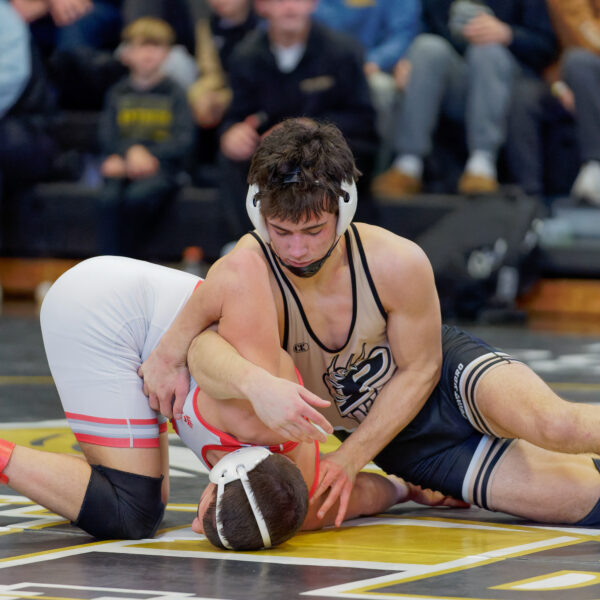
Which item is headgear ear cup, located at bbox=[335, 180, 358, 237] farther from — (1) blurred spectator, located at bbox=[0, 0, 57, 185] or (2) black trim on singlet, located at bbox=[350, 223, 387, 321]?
(1) blurred spectator, located at bbox=[0, 0, 57, 185]

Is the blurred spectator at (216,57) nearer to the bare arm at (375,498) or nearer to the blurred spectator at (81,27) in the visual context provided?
the blurred spectator at (81,27)

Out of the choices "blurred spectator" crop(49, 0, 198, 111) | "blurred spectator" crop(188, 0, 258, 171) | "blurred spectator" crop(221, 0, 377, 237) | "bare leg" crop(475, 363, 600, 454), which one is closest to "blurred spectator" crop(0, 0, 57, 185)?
"blurred spectator" crop(49, 0, 198, 111)

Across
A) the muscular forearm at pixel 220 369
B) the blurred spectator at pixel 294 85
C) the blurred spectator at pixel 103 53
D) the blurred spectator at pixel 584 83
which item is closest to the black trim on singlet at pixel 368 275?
the muscular forearm at pixel 220 369

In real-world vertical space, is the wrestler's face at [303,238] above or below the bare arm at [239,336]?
above

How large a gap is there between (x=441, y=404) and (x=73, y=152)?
654 centimetres

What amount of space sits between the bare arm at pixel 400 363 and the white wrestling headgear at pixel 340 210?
19cm

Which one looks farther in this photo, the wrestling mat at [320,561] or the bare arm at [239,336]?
the bare arm at [239,336]

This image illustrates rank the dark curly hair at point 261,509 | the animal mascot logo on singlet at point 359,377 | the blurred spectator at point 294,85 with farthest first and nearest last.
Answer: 1. the blurred spectator at point 294,85
2. the animal mascot logo on singlet at point 359,377
3. the dark curly hair at point 261,509

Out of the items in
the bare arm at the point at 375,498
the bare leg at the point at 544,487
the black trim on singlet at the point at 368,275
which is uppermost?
the black trim on singlet at the point at 368,275

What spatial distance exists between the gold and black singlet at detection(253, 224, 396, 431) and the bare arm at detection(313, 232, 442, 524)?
3cm

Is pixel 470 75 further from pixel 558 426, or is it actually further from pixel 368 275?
pixel 558 426

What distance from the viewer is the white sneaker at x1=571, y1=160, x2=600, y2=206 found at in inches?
314

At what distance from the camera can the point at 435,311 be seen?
3.12 meters

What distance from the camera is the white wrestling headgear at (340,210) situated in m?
2.91
